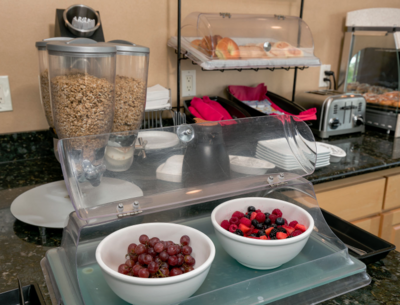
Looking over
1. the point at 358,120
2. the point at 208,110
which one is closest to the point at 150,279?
the point at 208,110

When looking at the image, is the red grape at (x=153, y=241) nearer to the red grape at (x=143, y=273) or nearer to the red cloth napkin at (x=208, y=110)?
the red grape at (x=143, y=273)

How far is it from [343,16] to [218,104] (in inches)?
42.8

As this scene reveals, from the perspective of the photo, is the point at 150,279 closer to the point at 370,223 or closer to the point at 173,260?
the point at 173,260

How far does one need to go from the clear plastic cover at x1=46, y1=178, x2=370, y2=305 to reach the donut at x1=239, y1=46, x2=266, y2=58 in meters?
1.01

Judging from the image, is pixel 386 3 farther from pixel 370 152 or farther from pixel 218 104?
pixel 218 104

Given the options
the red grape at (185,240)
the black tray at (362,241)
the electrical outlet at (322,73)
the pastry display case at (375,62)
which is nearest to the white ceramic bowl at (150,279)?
the red grape at (185,240)

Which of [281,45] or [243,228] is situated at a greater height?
[281,45]

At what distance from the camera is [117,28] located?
1.55m

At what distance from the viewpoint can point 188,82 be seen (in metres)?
1.79

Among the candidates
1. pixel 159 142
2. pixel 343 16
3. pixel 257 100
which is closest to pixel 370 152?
pixel 257 100

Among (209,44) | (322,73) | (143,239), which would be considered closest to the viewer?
(143,239)

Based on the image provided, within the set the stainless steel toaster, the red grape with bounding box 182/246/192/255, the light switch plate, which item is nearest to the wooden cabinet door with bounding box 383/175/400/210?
the stainless steel toaster

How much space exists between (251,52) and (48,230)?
1123mm

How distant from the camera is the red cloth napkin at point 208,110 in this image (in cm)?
157
